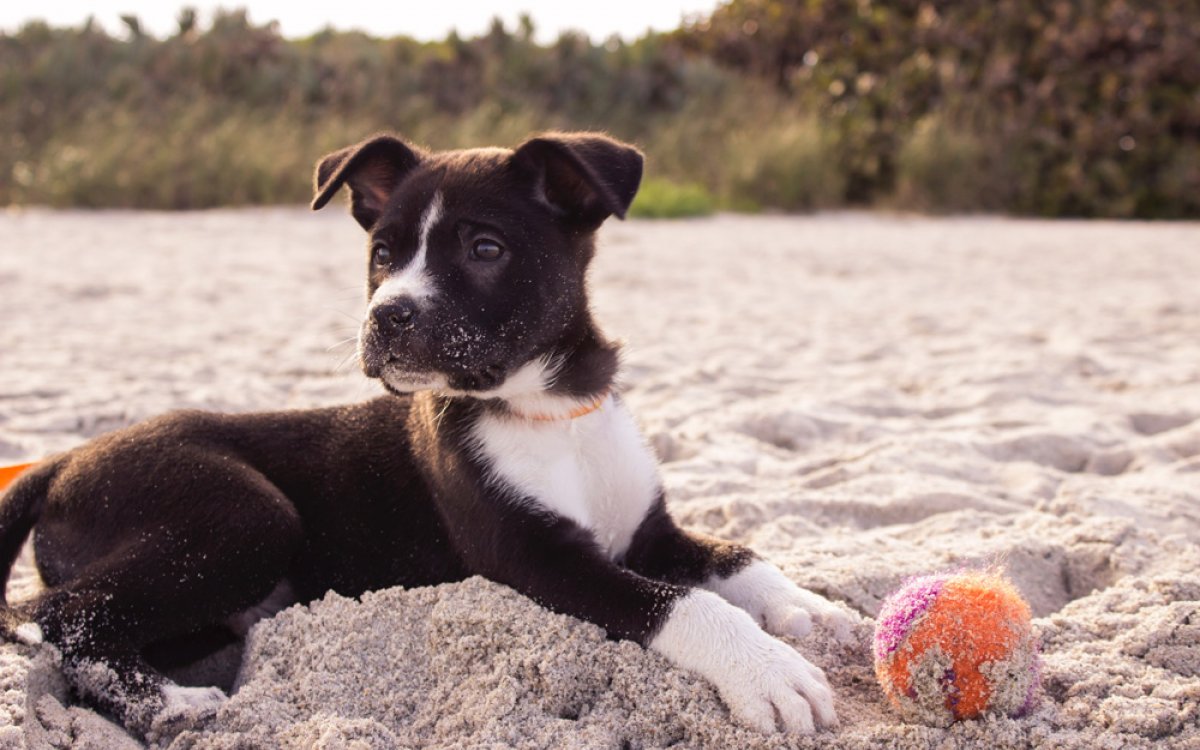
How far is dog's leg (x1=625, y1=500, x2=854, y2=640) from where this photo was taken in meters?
3.03

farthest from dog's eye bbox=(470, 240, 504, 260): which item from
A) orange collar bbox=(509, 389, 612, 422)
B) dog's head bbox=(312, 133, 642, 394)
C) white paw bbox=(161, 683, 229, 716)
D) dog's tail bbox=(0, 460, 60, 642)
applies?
dog's tail bbox=(0, 460, 60, 642)

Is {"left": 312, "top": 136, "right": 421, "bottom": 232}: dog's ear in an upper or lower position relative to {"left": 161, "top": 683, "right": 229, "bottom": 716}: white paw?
upper

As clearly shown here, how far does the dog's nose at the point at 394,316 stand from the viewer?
2.89m

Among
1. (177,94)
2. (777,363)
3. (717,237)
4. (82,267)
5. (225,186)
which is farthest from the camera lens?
(177,94)

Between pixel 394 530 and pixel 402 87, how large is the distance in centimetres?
1605

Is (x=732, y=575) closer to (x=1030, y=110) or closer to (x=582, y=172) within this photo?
(x=582, y=172)

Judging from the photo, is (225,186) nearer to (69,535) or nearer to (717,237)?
(717,237)

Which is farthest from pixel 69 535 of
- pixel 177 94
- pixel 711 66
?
pixel 711 66

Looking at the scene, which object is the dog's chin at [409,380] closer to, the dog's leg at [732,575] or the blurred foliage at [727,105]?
the dog's leg at [732,575]

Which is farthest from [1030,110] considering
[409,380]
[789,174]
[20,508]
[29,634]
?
[29,634]

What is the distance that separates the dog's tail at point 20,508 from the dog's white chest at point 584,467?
129 cm

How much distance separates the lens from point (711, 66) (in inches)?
749

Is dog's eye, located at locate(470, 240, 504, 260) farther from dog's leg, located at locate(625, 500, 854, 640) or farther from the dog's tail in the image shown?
the dog's tail

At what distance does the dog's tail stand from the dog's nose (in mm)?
1191
